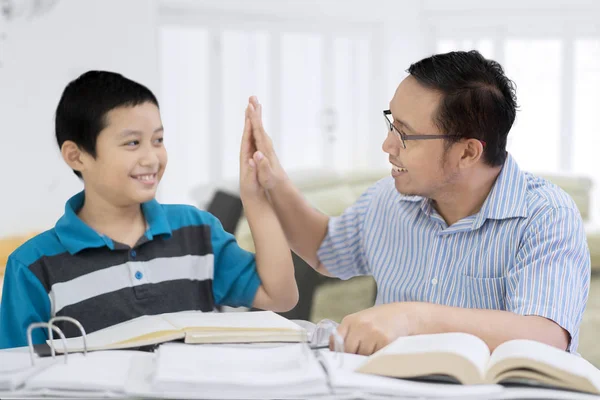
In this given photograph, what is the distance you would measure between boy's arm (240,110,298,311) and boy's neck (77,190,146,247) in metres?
0.23

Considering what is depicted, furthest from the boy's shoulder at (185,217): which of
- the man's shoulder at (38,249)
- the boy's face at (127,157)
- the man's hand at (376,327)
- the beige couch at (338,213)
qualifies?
the beige couch at (338,213)

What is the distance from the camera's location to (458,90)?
1506mm

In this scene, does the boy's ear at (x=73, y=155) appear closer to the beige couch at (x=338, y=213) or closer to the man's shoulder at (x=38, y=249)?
the man's shoulder at (x=38, y=249)

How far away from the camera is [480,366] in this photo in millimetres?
993

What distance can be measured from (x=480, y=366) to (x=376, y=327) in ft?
0.77

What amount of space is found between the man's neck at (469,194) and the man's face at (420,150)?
0.09ft

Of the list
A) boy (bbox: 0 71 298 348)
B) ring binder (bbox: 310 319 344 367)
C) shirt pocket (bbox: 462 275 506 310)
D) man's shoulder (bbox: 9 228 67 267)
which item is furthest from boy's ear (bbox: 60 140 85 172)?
shirt pocket (bbox: 462 275 506 310)

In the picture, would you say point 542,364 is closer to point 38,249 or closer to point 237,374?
point 237,374

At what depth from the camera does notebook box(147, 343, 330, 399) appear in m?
0.96

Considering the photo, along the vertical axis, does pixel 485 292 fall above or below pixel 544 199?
below

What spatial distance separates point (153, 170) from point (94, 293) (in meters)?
0.26

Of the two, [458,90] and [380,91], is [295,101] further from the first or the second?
[458,90]

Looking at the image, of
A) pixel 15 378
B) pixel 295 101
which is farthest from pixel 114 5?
pixel 15 378

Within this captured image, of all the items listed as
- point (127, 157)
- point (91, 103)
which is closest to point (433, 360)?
point (127, 157)
